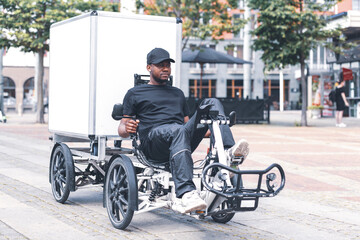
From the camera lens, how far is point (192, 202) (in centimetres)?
481

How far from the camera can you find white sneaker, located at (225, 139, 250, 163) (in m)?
5.00

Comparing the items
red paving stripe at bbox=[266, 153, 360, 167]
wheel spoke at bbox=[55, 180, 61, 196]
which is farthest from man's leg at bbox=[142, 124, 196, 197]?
red paving stripe at bbox=[266, 153, 360, 167]

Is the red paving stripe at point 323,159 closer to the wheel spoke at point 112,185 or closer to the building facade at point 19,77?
Answer: the wheel spoke at point 112,185

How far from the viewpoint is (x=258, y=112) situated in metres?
26.7

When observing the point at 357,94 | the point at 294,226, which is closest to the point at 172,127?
the point at 294,226

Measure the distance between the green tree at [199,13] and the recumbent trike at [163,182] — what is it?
62.3ft

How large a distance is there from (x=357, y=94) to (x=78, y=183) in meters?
27.9

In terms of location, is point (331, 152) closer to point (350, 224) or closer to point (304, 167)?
point (304, 167)

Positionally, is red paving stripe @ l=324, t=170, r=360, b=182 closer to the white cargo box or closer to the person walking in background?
the white cargo box

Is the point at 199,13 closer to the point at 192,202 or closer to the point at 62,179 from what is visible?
the point at 62,179

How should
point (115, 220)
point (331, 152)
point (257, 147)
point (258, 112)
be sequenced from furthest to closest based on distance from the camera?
point (258, 112) → point (257, 147) → point (331, 152) → point (115, 220)

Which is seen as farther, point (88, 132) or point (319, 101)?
point (319, 101)

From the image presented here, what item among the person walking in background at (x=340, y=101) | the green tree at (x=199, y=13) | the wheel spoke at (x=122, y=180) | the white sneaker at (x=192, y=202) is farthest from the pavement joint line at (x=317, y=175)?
the green tree at (x=199, y=13)

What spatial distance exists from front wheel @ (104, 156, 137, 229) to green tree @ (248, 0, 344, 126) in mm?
18335
